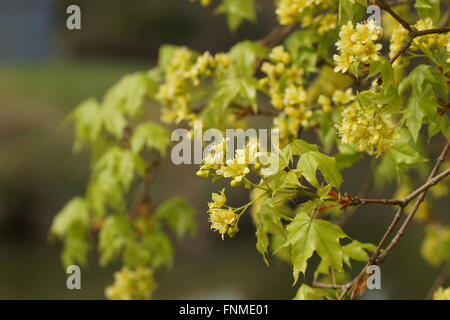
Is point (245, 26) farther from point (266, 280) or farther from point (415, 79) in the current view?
point (415, 79)

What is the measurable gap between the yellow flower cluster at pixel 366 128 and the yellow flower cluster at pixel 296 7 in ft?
0.80

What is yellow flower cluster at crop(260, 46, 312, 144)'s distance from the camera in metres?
1.07

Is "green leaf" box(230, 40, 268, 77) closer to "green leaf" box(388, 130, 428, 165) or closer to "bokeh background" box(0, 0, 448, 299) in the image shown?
"green leaf" box(388, 130, 428, 165)

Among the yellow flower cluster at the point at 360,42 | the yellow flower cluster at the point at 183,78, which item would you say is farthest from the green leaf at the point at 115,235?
the yellow flower cluster at the point at 360,42

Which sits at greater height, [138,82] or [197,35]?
[197,35]

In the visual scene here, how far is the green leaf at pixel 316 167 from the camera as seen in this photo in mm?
750

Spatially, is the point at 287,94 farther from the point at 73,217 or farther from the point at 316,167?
the point at 73,217

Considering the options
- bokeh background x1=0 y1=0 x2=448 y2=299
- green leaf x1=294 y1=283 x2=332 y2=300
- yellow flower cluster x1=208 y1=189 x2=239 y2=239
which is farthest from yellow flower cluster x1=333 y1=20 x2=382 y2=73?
bokeh background x1=0 y1=0 x2=448 y2=299

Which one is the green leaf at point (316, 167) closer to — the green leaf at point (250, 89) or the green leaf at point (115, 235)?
the green leaf at point (250, 89)

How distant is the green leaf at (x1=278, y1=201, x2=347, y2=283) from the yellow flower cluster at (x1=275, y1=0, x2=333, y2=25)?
1.24 feet

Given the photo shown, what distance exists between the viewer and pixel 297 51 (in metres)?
1.12

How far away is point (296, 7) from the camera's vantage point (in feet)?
3.33

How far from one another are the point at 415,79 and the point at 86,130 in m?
0.83
